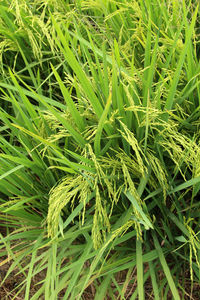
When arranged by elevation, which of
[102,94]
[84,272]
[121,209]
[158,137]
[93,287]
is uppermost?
[102,94]

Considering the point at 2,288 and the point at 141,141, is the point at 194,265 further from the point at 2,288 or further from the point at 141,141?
the point at 2,288

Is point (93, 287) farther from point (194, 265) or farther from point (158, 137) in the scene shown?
point (158, 137)

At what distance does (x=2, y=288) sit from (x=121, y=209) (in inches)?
22.7

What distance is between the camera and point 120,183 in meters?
0.92

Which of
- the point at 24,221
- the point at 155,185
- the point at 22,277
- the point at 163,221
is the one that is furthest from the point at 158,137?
the point at 22,277

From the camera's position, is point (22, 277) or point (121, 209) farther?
point (22, 277)

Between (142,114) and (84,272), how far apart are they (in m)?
0.50

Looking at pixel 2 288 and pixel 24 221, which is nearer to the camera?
pixel 24 221

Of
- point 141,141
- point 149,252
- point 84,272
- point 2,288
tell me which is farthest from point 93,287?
point 141,141

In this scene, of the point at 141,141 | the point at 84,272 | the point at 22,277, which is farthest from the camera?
the point at 22,277

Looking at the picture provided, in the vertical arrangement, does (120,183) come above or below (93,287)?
above

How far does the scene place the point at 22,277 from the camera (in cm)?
118

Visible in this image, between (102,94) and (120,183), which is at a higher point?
(102,94)

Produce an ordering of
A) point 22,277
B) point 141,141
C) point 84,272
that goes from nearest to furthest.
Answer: point 141,141 < point 84,272 < point 22,277
